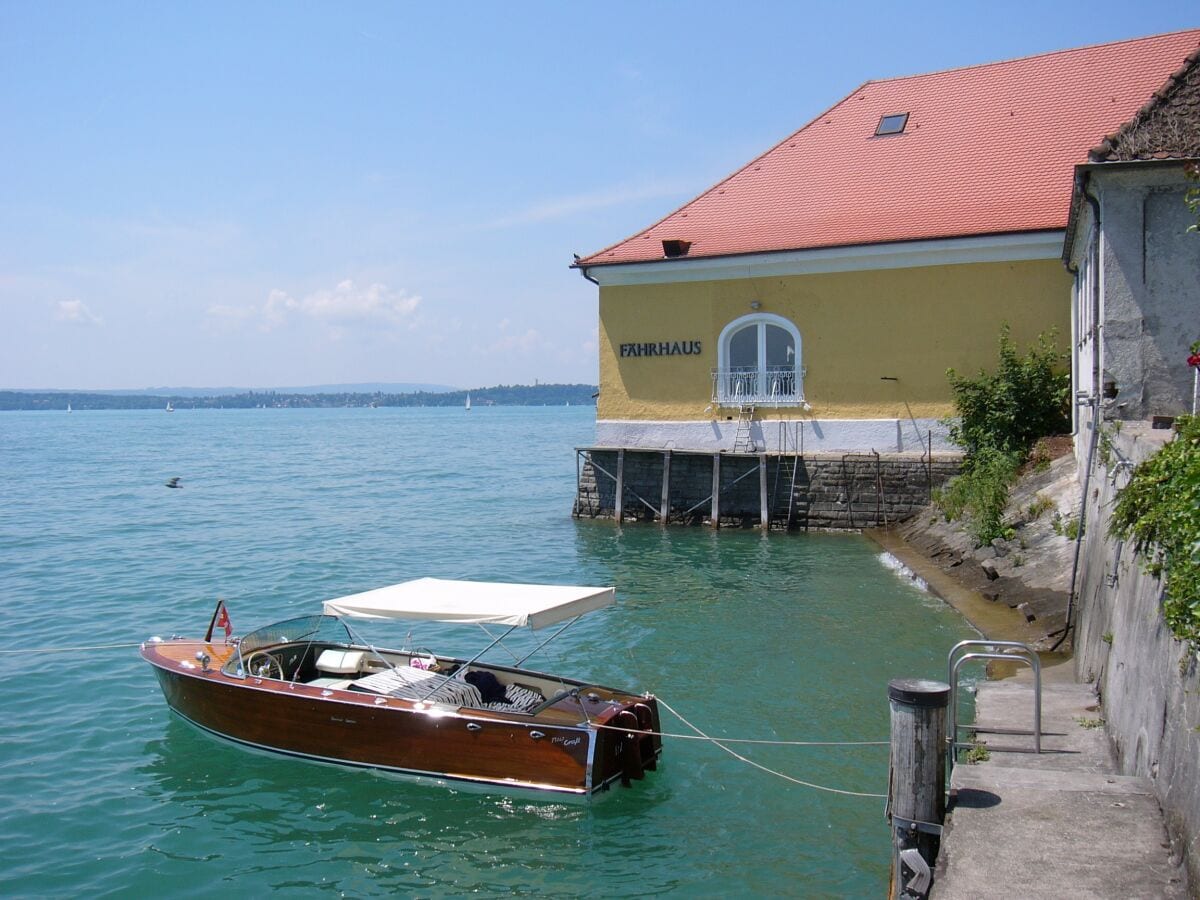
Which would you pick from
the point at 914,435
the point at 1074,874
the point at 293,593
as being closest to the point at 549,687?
the point at 1074,874

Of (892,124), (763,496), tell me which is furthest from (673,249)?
(892,124)

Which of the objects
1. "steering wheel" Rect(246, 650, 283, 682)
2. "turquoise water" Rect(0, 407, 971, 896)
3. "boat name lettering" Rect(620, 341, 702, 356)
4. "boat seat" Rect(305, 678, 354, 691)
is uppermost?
"boat name lettering" Rect(620, 341, 702, 356)

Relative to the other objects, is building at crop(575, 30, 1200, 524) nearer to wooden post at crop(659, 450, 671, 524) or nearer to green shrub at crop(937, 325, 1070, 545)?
wooden post at crop(659, 450, 671, 524)

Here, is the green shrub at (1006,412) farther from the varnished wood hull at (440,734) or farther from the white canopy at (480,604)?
the varnished wood hull at (440,734)

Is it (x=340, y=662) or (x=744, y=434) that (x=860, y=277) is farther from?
(x=340, y=662)

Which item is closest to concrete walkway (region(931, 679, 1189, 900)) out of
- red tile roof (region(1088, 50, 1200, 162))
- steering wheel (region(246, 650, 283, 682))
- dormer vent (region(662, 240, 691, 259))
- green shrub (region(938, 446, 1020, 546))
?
steering wheel (region(246, 650, 283, 682))

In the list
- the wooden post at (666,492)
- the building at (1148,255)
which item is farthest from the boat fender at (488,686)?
the wooden post at (666,492)

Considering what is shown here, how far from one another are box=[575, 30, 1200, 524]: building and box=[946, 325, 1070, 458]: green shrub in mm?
1398

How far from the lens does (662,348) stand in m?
27.3

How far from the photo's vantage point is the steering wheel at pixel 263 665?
38.5 feet

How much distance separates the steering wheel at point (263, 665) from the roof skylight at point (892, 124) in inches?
884

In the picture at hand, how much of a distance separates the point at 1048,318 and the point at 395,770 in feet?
60.8

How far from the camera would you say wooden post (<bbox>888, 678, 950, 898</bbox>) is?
6730 mm

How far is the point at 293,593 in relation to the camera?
20.8 m
